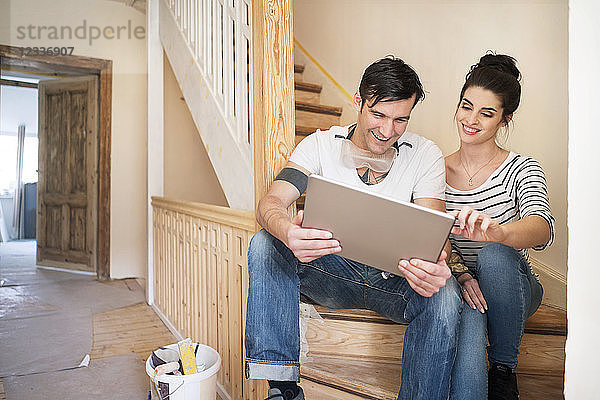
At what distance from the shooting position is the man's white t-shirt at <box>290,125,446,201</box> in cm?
141

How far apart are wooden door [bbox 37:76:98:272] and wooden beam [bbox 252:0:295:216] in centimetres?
309

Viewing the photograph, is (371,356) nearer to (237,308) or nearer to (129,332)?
(237,308)

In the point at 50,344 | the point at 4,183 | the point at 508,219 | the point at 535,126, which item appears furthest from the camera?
the point at 4,183

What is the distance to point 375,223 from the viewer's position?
1.02 metres

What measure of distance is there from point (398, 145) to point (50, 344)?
7.02ft

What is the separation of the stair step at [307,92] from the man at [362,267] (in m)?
1.68

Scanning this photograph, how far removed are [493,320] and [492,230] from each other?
26cm

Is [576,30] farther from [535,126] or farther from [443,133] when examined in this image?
[443,133]

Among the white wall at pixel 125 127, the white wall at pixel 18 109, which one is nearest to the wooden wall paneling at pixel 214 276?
the white wall at pixel 125 127

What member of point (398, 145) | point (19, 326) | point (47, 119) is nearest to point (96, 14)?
point (47, 119)

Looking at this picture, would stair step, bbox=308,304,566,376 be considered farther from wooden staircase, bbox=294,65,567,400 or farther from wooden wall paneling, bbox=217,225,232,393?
wooden wall paneling, bbox=217,225,232,393

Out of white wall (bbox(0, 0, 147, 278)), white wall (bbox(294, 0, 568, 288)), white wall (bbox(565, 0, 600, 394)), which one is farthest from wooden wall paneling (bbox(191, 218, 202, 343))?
white wall (bbox(0, 0, 147, 278))

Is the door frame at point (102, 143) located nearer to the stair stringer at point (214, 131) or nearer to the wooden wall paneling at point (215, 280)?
the stair stringer at point (214, 131)

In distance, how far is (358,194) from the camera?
100 centimetres
